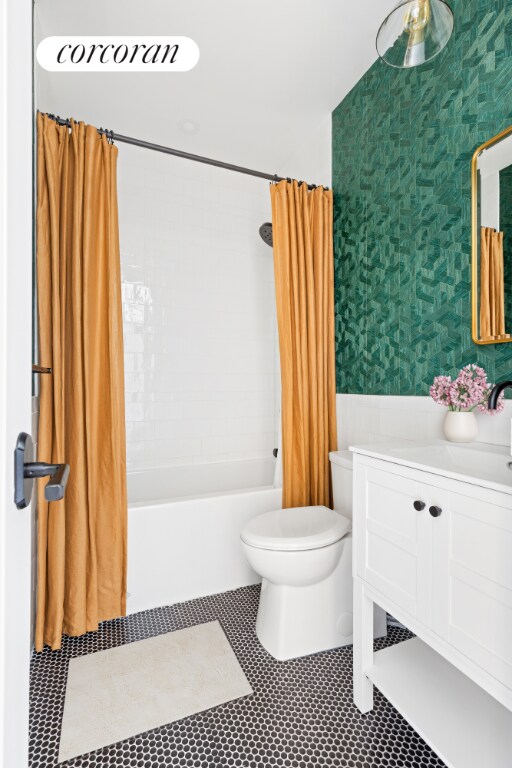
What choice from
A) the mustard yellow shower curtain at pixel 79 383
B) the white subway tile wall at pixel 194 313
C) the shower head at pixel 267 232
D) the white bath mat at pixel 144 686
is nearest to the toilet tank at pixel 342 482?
the white bath mat at pixel 144 686

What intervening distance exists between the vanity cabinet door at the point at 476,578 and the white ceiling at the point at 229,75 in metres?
2.08

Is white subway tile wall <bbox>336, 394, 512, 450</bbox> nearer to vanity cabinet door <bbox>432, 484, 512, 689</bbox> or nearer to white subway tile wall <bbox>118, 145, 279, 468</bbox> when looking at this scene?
vanity cabinet door <bbox>432, 484, 512, 689</bbox>

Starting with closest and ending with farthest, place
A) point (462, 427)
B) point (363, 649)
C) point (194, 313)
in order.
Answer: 1. point (363, 649)
2. point (462, 427)
3. point (194, 313)

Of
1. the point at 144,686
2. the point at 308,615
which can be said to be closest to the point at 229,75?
the point at 308,615

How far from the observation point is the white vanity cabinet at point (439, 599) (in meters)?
0.86

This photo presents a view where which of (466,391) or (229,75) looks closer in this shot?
(466,391)

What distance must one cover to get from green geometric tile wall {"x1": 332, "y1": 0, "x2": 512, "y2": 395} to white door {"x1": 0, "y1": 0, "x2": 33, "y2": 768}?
1.44m

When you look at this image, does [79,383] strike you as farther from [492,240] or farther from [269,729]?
[492,240]

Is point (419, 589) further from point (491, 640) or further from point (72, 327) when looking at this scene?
point (72, 327)

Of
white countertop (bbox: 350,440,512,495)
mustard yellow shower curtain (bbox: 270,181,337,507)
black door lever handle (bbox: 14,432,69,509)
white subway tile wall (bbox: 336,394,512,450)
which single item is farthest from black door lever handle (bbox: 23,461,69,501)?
mustard yellow shower curtain (bbox: 270,181,337,507)

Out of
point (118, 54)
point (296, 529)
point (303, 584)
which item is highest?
point (118, 54)

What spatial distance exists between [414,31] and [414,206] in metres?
0.65

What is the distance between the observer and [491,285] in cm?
141

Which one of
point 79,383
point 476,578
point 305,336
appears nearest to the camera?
point 476,578
